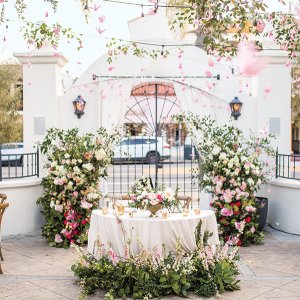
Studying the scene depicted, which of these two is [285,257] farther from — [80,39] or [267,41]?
[80,39]

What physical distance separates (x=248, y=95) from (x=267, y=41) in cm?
103

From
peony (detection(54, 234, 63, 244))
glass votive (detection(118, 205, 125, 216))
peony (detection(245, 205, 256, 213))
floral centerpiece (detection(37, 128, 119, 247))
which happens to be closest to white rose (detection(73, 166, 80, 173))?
floral centerpiece (detection(37, 128, 119, 247))

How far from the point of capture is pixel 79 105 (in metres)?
9.69

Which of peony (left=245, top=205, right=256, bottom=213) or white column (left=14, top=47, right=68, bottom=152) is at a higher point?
white column (left=14, top=47, right=68, bottom=152)

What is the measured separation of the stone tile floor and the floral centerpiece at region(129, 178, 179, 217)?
109cm

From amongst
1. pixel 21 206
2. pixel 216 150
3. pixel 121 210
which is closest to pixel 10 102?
pixel 21 206

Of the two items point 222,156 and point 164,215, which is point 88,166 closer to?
point 222,156

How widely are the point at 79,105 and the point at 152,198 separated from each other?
409 cm

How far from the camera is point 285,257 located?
7.52 meters

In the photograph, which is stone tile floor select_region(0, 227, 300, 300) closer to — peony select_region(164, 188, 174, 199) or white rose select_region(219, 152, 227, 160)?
peony select_region(164, 188, 174, 199)

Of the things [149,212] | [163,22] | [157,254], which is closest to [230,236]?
[149,212]

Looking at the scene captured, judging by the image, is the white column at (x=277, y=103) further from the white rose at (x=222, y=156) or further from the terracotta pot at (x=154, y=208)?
the terracotta pot at (x=154, y=208)

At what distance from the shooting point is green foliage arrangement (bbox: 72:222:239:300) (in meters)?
5.64

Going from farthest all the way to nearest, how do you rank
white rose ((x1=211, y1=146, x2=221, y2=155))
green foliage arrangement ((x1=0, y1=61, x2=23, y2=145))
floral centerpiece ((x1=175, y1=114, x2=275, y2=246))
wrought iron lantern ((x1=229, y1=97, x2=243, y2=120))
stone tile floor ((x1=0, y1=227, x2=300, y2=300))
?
green foliage arrangement ((x1=0, y1=61, x2=23, y2=145)), wrought iron lantern ((x1=229, y1=97, x2=243, y2=120)), white rose ((x1=211, y1=146, x2=221, y2=155)), floral centerpiece ((x1=175, y1=114, x2=275, y2=246)), stone tile floor ((x1=0, y1=227, x2=300, y2=300))
